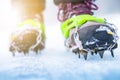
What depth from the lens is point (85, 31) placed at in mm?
844

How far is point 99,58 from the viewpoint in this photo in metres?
0.86

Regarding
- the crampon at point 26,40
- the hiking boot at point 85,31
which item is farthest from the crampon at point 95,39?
the crampon at point 26,40

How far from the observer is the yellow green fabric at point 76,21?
899mm

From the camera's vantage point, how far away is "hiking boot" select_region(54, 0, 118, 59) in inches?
32.4

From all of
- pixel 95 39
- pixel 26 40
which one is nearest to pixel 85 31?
pixel 95 39

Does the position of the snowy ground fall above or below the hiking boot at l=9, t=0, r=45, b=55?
below

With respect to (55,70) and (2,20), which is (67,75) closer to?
(55,70)

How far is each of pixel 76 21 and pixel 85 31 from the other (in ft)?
0.24

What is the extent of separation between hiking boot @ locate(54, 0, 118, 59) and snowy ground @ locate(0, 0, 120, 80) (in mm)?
25

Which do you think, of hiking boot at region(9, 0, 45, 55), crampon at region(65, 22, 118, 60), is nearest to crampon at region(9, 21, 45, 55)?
hiking boot at region(9, 0, 45, 55)

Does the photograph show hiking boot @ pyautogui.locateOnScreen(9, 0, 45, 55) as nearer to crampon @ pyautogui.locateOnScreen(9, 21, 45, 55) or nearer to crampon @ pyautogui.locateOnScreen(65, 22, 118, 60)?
crampon @ pyautogui.locateOnScreen(9, 21, 45, 55)

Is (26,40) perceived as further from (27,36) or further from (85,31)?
(85,31)

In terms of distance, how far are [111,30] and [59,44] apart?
8.2 inches

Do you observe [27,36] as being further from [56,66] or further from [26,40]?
[56,66]
